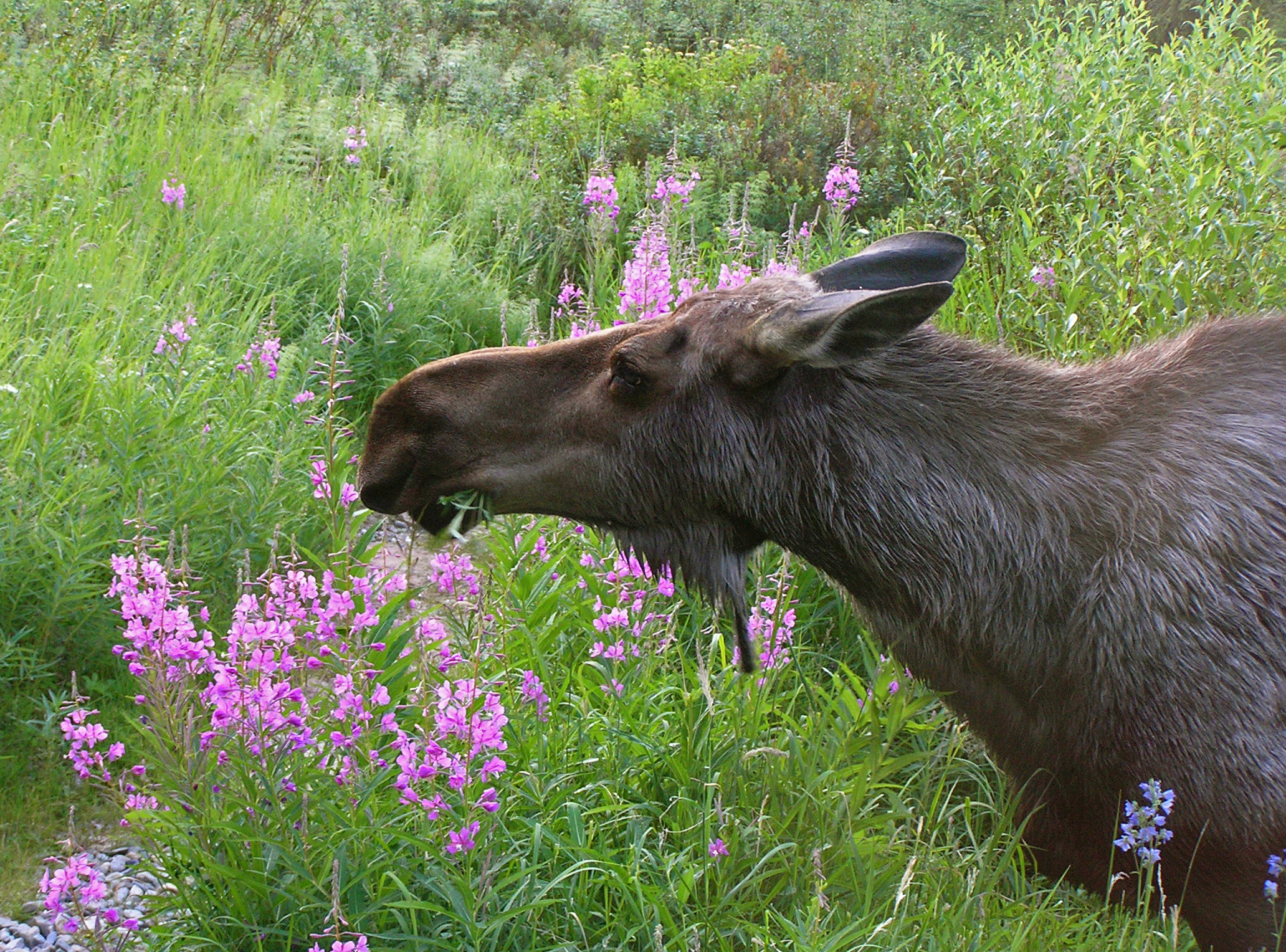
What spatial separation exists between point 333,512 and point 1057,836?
1.89 meters

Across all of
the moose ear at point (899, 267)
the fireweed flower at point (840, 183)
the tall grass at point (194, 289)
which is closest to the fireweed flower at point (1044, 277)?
the fireweed flower at point (840, 183)

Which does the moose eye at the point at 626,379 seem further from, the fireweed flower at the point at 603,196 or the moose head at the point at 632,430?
the fireweed flower at the point at 603,196

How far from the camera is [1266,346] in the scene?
10.0ft

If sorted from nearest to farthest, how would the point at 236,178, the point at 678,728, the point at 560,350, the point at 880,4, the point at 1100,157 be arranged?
the point at 560,350 → the point at 678,728 → the point at 1100,157 → the point at 236,178 → the point at 880,4

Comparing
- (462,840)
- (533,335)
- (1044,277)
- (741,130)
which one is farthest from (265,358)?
(741,130)

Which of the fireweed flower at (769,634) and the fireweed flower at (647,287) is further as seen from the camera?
the fireweed flower at (647,287)

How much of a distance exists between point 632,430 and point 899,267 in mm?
888

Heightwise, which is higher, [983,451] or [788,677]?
[983,451]

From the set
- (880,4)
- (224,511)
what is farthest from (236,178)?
(880,4)

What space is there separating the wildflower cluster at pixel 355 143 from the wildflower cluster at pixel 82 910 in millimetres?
4664

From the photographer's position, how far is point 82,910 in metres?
2.55

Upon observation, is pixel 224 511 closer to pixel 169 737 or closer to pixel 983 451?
pixel 169 737

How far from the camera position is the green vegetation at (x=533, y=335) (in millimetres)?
2881

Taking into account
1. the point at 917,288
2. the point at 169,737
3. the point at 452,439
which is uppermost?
the point at 917,288
